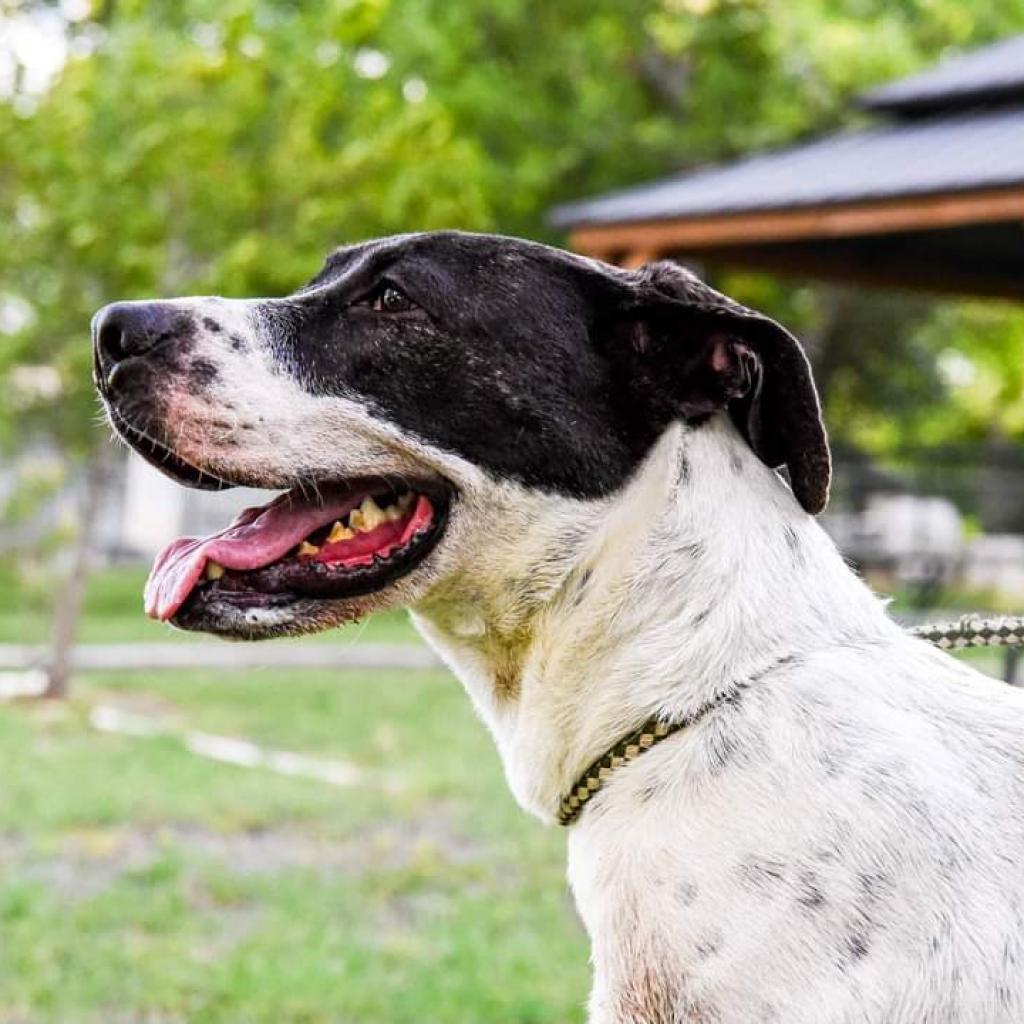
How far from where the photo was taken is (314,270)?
42.7 feet

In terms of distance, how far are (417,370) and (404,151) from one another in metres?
10.7

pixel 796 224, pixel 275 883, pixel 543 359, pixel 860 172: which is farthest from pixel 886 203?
pixel 543 359

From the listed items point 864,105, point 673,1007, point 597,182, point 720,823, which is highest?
point 720,823

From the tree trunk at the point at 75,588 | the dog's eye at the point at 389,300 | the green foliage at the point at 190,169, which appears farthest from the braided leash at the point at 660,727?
the tree trunk at the point at 75,588

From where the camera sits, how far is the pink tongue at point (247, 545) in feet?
8.29

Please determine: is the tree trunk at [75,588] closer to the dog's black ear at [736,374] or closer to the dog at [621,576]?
the dog at [621,576]

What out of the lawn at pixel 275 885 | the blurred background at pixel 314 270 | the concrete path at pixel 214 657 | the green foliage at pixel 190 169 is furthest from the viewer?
the concrete path at pixel 214 657

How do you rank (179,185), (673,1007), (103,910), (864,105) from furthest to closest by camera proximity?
(179,185), (864,105), (103,910), (673,1007)

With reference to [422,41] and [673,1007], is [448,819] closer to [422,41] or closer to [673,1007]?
[673,1007]

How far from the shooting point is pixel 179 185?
40.7ft

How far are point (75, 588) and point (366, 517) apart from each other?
10117 millimetres

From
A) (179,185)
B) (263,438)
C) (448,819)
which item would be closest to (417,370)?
(263,438)

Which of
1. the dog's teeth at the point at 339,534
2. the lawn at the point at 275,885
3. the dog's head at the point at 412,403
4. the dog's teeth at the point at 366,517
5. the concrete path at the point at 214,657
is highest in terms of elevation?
the dog's head at the point at 412,403

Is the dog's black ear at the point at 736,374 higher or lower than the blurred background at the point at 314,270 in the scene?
higher
